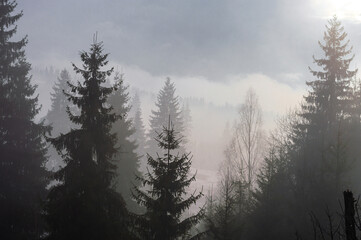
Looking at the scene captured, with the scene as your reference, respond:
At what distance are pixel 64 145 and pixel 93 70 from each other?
3.57 m

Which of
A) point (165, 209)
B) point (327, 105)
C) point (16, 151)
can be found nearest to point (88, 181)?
point (165, 209)

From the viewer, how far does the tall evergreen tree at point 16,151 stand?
16688 mm

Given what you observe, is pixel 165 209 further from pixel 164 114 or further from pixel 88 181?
pixel 164 114

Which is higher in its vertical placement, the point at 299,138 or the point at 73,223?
the point at 299,138

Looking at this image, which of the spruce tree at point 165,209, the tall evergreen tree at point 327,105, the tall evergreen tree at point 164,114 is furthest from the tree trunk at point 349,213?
the tall evergreen tree at point 164,114

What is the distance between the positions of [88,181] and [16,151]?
9929 millimetres

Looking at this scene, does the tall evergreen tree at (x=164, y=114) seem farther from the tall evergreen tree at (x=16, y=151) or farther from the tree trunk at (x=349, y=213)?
the tree trunk at (x=349, y=213)

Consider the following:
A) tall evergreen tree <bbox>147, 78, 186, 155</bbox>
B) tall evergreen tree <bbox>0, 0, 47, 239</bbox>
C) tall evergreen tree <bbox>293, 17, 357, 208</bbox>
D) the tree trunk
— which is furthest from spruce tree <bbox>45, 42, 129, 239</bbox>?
tall evergreen tree <bbox>147, 78, 186, 155</bbox>

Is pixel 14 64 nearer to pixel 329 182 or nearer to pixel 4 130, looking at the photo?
pixel 4 130

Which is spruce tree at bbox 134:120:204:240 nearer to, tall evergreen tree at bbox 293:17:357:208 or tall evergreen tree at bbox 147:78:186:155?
tall evergreen tree at bbox 293:17:357:208

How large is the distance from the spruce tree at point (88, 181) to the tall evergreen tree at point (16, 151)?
5961mm

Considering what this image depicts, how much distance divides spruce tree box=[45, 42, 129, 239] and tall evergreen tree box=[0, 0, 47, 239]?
19.6 feet

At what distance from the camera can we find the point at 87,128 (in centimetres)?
1252

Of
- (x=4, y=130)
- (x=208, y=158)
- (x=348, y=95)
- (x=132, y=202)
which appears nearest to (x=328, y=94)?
(x=348, y=95)
